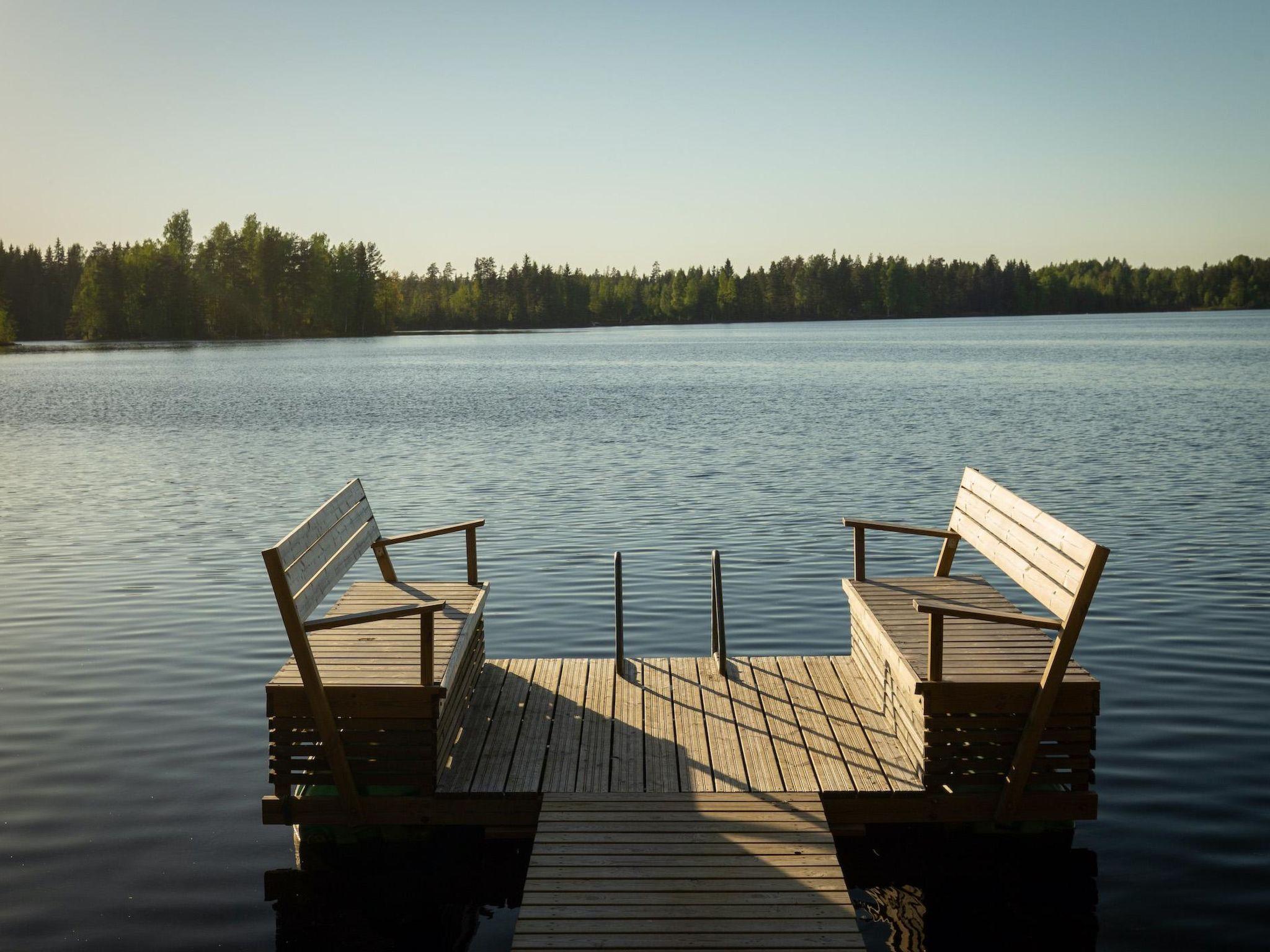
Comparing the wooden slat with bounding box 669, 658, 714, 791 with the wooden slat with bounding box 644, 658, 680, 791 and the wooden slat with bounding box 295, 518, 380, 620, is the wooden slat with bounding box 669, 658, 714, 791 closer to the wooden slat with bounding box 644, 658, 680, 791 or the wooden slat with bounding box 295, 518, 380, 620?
the wooden slat with bounding box 644, 658, 680, 791

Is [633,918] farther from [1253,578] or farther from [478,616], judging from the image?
[1253,578]

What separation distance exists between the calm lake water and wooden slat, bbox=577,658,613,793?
2.69ft

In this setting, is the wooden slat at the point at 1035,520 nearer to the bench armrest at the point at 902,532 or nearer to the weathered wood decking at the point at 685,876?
the bench armrest at the point at 902,532

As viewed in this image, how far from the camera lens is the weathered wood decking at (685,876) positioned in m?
5.25

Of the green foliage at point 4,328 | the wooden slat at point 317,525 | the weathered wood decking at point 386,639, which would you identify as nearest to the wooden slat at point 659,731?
the weathered wood decking at point 386,639

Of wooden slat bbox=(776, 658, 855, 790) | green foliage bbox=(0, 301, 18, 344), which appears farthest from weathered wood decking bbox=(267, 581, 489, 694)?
green foliage bbox=(0, 301, 18, 344)

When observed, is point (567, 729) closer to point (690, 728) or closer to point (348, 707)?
point (690, 728)

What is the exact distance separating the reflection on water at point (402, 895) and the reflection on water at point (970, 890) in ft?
6.66

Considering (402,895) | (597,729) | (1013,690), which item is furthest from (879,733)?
(402,895)

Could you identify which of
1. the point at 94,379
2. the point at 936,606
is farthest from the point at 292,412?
the point at 936,606

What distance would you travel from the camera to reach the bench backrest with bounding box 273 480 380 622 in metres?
6.63

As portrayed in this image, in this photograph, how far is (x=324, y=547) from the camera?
7586 mm

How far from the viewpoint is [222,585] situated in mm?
14461

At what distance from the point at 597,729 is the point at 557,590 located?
6.40 m
